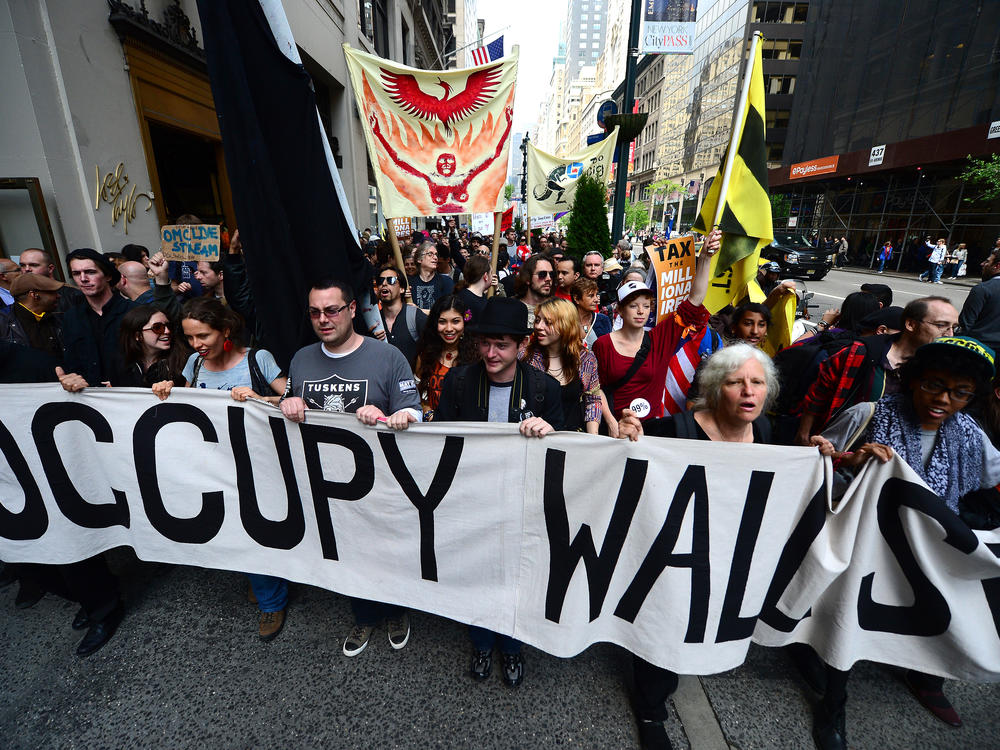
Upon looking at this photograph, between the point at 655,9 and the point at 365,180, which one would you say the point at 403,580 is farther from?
the point at 365,180

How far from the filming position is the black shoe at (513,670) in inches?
95.0

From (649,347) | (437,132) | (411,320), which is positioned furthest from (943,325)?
(437,132)

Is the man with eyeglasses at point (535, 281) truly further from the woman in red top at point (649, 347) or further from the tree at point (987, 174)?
the tree at point (987, 174)

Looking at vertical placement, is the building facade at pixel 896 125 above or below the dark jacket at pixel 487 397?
above

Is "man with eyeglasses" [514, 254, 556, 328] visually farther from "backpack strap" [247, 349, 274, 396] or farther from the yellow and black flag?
"backpack strap" [247, 349, 274, 396]

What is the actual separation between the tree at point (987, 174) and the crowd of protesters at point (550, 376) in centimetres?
2337

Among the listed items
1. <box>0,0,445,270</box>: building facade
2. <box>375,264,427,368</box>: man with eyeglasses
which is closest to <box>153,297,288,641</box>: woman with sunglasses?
<box>375,264,427,368</box>: man with eyeglasses

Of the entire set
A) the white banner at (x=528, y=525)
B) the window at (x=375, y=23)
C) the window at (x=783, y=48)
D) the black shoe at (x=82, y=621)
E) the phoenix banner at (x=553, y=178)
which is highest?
the window at (x=783, y=48)

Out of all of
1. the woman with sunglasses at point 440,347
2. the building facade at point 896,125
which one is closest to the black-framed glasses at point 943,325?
the woman with sunglasses at point 440,347

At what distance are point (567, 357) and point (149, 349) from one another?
2.69m

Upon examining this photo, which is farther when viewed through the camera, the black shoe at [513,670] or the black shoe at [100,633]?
the black shoe at [100,633]

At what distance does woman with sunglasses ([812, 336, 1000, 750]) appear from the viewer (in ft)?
6.81

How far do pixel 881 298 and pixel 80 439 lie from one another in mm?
6297

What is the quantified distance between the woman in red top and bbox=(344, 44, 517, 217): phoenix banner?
2.12 meters
